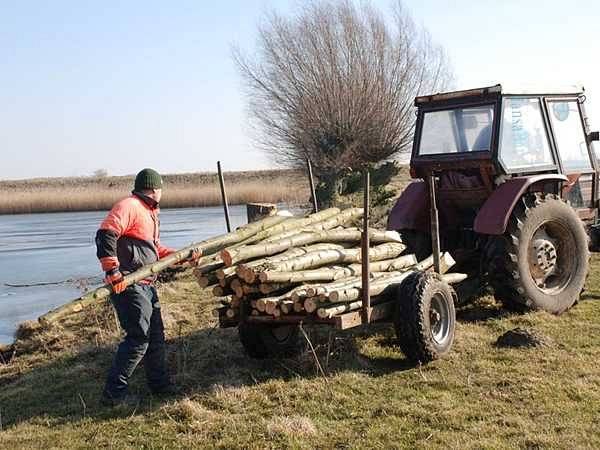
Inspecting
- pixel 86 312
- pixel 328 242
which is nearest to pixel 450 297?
pixel 328 242

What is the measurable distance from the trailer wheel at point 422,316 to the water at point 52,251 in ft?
18.4

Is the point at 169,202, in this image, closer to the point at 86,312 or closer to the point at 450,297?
the point at 86,312

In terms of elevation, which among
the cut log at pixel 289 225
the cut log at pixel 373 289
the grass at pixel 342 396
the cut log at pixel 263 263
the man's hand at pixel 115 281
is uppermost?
the cut log at pixel 289 225

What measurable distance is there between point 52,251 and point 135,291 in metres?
14.7

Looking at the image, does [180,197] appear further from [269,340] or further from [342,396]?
[342,396]

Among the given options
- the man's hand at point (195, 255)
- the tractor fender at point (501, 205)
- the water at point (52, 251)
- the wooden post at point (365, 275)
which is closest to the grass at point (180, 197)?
the water at point (52, 251)

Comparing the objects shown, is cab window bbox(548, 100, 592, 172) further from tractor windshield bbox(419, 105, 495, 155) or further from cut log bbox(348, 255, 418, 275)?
cut log bbox(348, 255, 418, 275)

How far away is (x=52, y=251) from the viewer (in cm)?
1941

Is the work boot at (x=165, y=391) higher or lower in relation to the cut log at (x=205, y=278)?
lower

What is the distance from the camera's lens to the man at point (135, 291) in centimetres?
565

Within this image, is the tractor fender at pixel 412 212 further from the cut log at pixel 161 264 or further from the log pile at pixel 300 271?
the cut log at pixel 161 264

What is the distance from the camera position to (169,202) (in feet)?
121

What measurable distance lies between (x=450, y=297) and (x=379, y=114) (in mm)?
18932

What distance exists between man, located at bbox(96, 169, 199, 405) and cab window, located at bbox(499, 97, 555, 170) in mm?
3703
